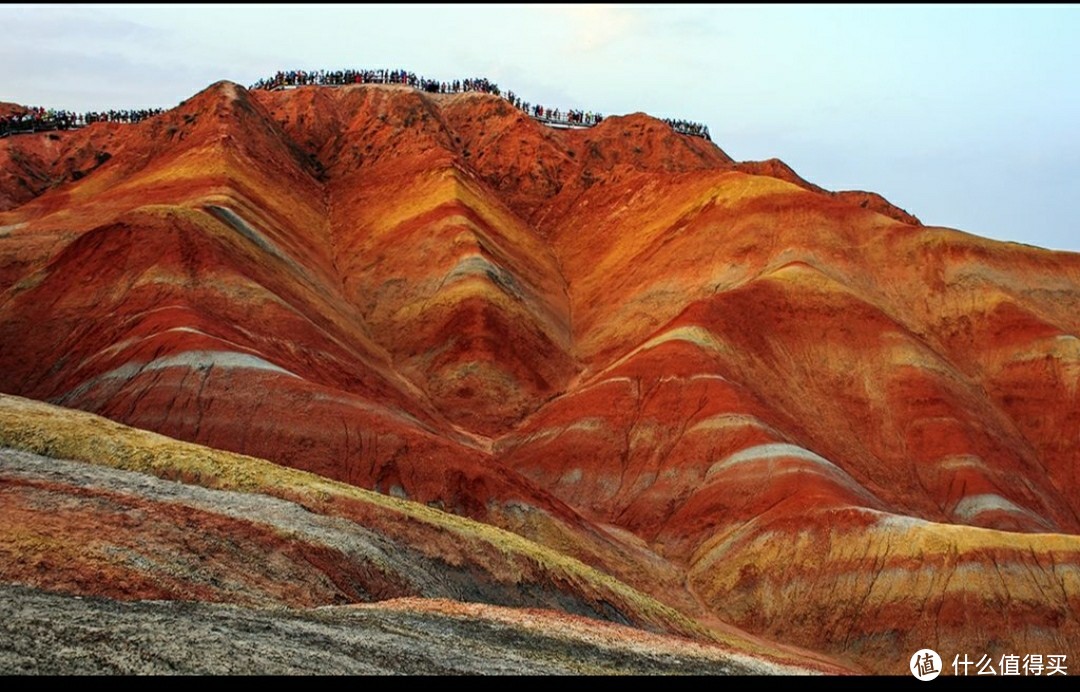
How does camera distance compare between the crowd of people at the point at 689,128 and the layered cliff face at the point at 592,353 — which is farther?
the crowd of people at the point at 689,128

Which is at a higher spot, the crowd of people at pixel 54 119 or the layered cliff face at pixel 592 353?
the crowd of people at pixel 54 119

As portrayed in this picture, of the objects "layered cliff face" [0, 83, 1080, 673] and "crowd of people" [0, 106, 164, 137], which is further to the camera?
"crowd of people" [0, 106, 164, 137]

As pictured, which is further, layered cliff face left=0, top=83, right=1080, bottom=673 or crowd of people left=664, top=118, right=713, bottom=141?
crowd of people left=664, top=118, right=713, bottom=141

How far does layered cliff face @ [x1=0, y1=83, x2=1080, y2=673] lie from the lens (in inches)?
2512

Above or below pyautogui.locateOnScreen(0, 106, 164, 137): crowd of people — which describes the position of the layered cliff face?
below

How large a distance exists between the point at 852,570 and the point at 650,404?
2171 cm

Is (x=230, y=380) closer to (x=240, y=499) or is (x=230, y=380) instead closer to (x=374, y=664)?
(x=240, y=499)

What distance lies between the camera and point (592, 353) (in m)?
99.8

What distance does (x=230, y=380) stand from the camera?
68.1m

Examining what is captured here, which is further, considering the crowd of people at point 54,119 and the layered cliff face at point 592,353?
the crowd of people at point 54,119

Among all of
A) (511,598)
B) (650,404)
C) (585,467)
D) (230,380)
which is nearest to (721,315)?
(650,404)

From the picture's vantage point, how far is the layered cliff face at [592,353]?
209 feet

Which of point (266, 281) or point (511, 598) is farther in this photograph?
point (266, 281)
